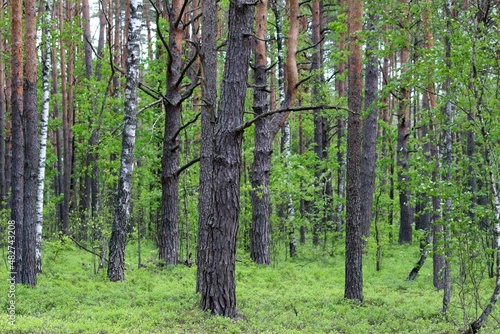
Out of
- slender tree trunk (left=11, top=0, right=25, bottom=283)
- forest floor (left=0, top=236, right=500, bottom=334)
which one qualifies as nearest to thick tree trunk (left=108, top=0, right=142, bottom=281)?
forest floor (left=0, top=236, right=500, bottom=334)

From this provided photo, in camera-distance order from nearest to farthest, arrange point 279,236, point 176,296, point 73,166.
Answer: point 176,296 < point 279,236 < point 73,166

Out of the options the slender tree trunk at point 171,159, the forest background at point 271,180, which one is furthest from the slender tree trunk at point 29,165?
the slender tree trunk at point 171,159

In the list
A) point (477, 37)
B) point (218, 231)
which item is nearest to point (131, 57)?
point (218, 231)

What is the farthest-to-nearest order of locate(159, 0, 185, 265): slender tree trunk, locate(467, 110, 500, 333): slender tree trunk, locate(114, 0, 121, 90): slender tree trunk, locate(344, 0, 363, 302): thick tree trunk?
locate(114, 0, 121, 90): slender tree trunk, locate(159, 0, 185, 265): slender tree trunk, locate(344, 0, 363, 302): thick tree trunk, locate(467, 110, 500, 333): slender tree trunk

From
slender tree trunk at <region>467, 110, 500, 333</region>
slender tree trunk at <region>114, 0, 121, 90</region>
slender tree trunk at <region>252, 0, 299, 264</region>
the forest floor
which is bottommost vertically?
the forest floor

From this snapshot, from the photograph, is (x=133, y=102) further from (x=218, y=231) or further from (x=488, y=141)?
(x=488, y=141)

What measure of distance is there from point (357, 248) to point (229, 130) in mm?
3568

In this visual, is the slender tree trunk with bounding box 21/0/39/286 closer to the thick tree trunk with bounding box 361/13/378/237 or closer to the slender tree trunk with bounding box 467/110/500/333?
the slender tree trunk with bounding box 467/110/500/333

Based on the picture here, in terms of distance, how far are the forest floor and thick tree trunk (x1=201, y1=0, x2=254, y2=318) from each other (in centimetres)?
42

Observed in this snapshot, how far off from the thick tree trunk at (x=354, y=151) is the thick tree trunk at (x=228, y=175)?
2.45 metres

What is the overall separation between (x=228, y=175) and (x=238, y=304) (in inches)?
103

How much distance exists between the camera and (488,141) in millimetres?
7152

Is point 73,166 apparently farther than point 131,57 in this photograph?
Yes

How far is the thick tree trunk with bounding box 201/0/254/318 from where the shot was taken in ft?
23.5
